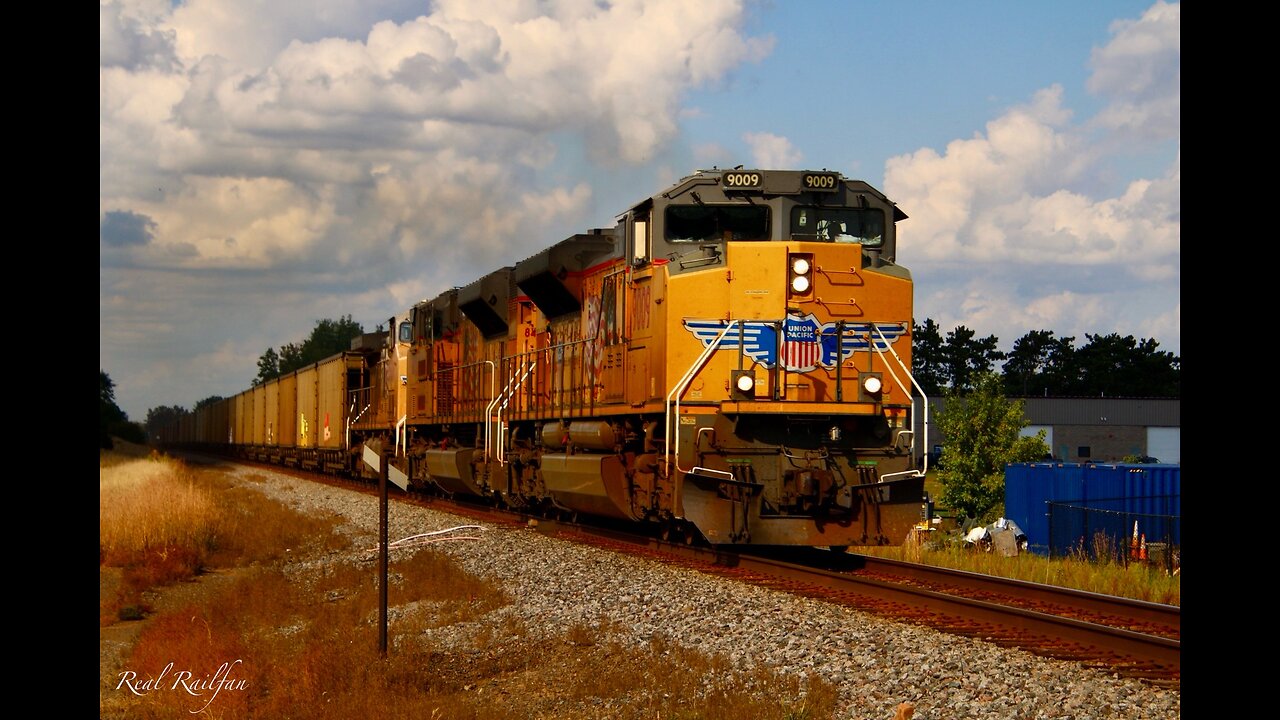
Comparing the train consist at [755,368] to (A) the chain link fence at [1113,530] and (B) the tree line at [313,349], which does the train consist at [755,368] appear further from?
(B) the tree line at [313,349]

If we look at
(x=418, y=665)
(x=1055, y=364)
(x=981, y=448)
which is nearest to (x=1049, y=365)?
(x=1055, y=364)

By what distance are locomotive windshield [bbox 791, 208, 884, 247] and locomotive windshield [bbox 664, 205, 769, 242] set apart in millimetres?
374

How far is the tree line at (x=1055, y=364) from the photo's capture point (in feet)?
279

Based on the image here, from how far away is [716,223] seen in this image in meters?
13.3

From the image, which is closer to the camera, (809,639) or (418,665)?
(418,665)

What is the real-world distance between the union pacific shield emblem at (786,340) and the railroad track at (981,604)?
2191 mm

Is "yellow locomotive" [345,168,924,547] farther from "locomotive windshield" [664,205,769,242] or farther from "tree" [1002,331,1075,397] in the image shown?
"tree" [1002,331,1075,397]

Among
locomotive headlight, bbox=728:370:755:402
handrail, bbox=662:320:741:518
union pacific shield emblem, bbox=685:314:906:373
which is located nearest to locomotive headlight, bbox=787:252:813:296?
union pacific shield emblem, bbox=685:314:906:373

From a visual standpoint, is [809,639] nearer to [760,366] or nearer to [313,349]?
[760,366]

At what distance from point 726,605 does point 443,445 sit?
14583 millimetres

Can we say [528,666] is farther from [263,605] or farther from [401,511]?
[401,511]

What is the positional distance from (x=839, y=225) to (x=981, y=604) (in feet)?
16.6
